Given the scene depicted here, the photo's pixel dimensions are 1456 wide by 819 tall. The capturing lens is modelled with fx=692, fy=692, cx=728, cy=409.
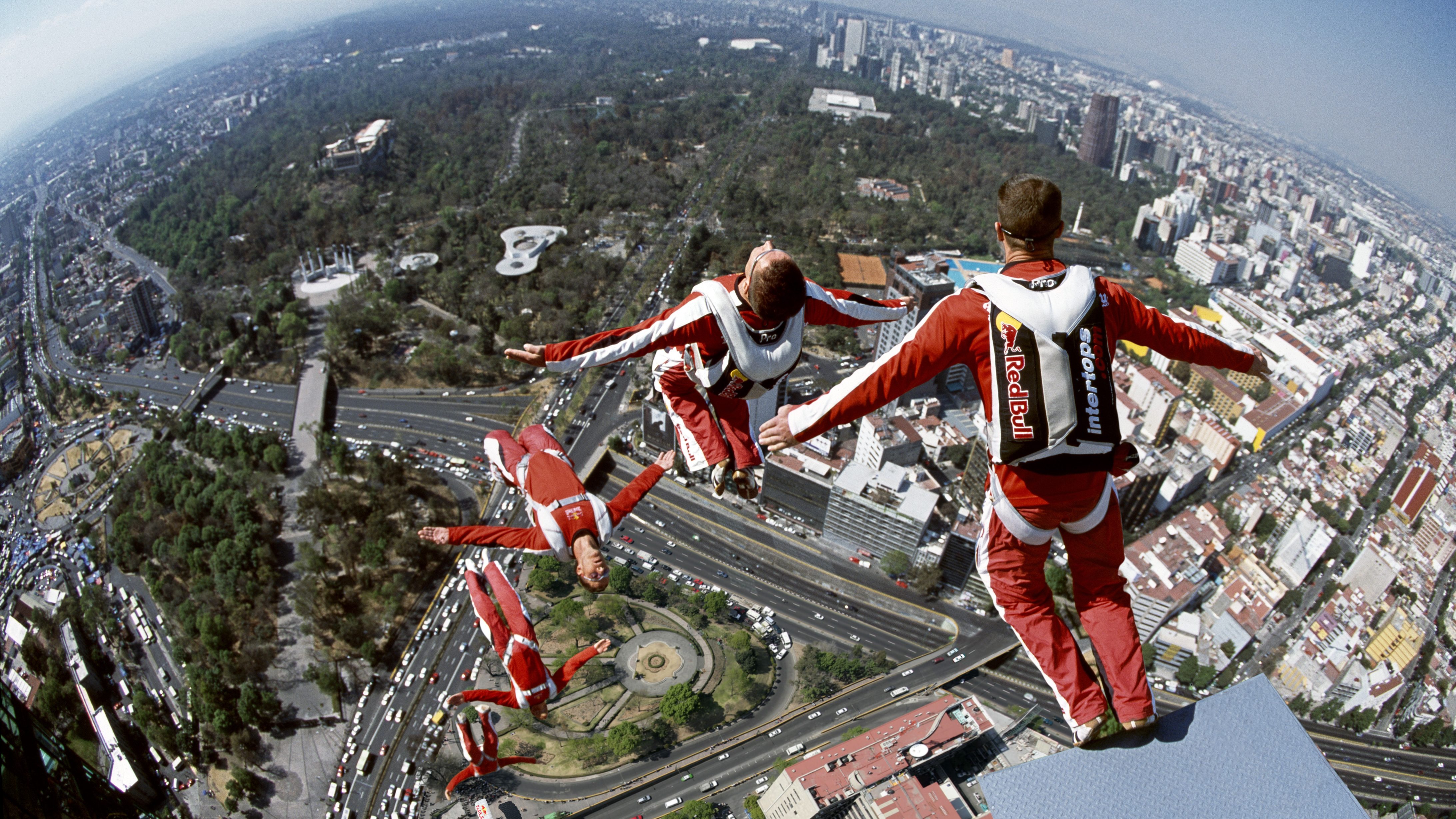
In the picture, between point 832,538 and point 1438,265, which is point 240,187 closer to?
point 832,538

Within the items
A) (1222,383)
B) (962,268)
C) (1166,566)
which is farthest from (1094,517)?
(1222,383)

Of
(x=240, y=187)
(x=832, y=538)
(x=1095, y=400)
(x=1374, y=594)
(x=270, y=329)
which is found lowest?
(x=1374, y=594)

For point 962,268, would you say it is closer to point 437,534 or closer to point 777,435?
point 437,534

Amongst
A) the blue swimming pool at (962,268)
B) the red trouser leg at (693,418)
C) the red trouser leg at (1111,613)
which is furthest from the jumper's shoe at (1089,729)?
the blue swimming pool at (962,268)

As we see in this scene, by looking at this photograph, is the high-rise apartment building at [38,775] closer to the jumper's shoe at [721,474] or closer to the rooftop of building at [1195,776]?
the jumper's shoe at [721,474]

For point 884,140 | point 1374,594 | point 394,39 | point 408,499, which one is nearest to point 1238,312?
point 1374,594

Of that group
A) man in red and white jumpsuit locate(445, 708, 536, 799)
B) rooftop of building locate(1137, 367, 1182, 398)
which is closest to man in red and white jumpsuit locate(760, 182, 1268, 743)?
man in red and white jumpsuit locate(445, 708, 536, 799)
